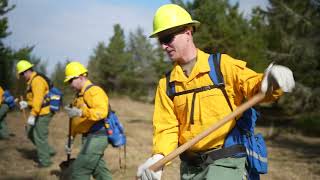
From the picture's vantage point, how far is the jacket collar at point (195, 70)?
348cm

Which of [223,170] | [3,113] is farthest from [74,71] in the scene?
[3,113]

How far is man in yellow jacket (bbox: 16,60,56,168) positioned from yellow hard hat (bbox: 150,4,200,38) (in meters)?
6.21

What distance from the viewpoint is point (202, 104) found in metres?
3.44

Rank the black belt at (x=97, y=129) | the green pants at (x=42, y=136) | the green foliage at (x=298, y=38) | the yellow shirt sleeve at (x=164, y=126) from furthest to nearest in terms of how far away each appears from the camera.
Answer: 1. the green foliage at (x=298, y=38)
2. the green pants at (x=42, y=136)
3. the black belt at (x=97, y=129)
4. the yellow shirt sleeve at (x=164, y=126)

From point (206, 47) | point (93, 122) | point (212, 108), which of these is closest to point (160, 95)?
point (212, 108)

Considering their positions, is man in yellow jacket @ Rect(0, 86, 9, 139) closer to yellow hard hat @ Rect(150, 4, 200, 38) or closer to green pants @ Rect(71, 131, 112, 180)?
green pants @ Rect(71, 131, 112, 180)

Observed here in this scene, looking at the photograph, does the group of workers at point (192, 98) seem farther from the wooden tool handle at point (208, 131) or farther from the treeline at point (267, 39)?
the treeline at point (267, 39)

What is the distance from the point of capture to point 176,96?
141 inches

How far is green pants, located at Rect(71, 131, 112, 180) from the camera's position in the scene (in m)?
6.23

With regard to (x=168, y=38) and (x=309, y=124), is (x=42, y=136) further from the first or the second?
(x=309, y=124)

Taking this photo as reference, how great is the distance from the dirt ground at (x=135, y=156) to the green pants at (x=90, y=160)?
2.12m

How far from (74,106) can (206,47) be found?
1018 cm

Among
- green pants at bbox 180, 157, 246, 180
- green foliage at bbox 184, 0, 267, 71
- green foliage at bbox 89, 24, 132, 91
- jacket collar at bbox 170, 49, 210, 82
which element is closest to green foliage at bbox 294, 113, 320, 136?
green foliage at bbox 184, 0, 267, 71

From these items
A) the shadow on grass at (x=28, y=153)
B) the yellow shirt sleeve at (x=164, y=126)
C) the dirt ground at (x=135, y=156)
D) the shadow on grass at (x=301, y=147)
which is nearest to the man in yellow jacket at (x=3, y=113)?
the dirt ground at (x=135, y=156)
